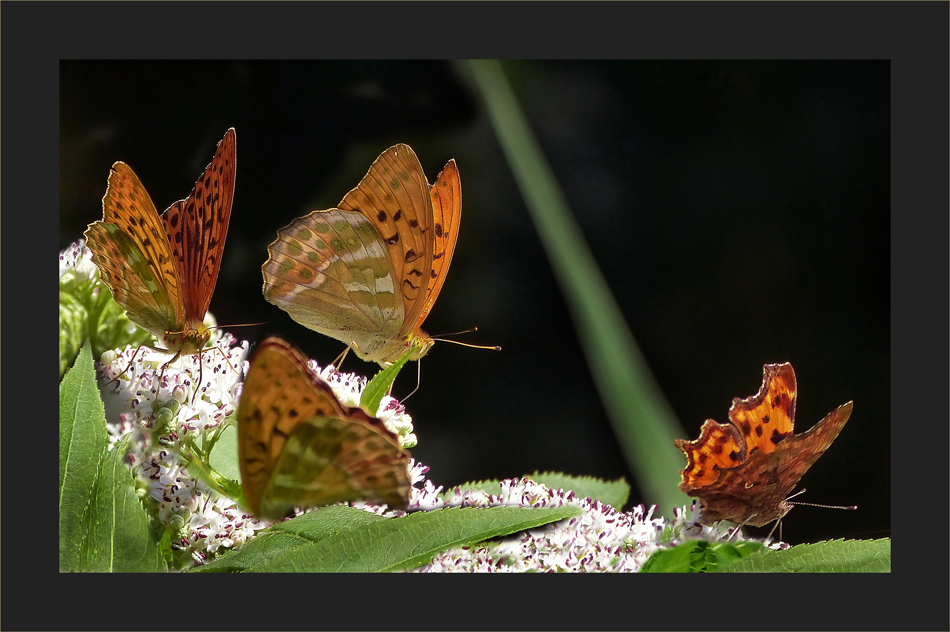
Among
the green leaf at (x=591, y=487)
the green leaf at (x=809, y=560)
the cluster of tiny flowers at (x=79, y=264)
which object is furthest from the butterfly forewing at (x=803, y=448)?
the cluster of tiny flowers at (x=79, y=264)

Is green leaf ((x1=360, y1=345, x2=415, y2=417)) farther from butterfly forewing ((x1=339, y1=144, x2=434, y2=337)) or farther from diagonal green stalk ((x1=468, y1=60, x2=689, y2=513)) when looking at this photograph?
diagonal green stalk ((x1=468, y1=60, x2=689, y2=513))

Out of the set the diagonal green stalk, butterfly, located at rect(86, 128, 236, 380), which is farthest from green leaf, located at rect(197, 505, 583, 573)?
the diagonal green stalk

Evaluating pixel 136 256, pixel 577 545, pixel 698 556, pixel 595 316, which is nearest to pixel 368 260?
pixel 136 256

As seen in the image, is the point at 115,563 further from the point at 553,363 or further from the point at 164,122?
the point at 553,363

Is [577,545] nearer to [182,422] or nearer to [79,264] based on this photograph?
[182,422]

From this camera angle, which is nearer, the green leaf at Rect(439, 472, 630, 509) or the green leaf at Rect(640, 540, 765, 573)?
the green leaf at Rect(640, 540, 765, 573)

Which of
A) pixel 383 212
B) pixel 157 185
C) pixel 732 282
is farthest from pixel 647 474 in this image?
pixel 157 185
